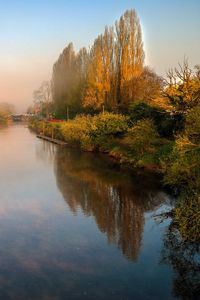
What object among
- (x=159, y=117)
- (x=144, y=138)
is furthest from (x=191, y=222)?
(x=159, y=117)

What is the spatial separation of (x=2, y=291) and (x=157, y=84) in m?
45.2

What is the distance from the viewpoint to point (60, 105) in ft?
255

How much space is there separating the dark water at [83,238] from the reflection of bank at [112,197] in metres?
0.05

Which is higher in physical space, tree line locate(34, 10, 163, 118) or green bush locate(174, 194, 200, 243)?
tree line locate(34, 10, 163, 118)

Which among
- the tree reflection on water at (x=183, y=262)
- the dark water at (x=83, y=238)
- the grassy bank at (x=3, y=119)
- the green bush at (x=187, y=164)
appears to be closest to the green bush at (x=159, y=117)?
the dark water at (x=83, y=238)

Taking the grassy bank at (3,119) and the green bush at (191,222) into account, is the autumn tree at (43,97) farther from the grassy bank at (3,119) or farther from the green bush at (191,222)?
the green bush at (191,222)

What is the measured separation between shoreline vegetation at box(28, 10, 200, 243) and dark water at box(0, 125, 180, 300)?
197 centimetres

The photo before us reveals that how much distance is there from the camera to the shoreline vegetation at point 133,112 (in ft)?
54.2

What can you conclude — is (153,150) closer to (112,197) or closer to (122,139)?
(122,139)

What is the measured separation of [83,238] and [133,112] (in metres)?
26.1

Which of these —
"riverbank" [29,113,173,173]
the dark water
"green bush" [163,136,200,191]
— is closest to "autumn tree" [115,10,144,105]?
"riverbank" [29,113,173,173]

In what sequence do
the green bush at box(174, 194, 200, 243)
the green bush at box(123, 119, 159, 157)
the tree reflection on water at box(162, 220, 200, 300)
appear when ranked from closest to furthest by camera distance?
the tree reflection on water at box(162, 220, 200, 300), the green bush at box(174, 194, 200, 243), the green bush at box(123, 119, 159, 157)

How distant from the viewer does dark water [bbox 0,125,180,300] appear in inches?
429

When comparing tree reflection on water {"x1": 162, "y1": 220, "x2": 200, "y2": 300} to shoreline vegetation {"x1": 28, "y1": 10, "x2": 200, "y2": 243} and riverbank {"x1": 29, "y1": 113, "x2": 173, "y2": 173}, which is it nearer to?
shoreline vegetation {"x1": 28, "y1": 10, "x2": 200, "y2": 243}
